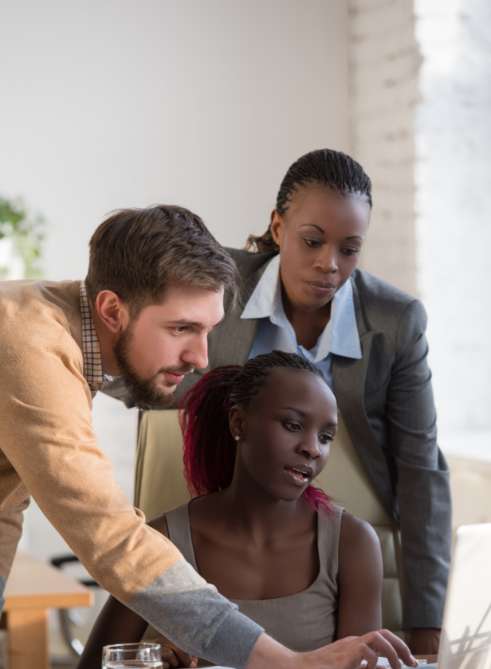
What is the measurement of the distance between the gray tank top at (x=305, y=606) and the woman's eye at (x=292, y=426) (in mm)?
165

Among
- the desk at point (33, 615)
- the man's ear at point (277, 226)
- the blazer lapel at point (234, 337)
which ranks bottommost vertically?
the desk at point (33, 615)

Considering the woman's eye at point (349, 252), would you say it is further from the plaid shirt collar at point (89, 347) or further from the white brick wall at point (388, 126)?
the white brick wall at point (388, 126)

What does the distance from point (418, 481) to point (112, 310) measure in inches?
30.3

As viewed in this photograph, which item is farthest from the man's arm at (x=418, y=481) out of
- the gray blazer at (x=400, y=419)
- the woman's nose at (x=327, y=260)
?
the woman's nose at (x=327, y=260)

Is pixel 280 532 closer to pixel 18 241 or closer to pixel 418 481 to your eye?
pixel 418 481

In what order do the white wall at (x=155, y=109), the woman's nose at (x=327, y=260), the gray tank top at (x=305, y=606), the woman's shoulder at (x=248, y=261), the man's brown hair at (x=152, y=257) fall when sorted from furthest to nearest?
the white wall at (x=155, y=109) → the woman's shoulder at (x=248, y=261) → the woman's nose at (x=327, y=260) → the gray tank top at (x=305, y=606) → the man's brown hair at (x=152, y=257)

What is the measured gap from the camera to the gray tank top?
3.82 ft

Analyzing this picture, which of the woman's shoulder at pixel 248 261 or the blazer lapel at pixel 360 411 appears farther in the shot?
the woman's shoulder at pixel 248 261

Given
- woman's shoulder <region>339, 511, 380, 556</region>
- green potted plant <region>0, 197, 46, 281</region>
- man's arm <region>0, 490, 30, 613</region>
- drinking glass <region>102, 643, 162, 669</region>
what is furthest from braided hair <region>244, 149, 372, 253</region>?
green potted plant <region>0, 197, 46, 281</region>

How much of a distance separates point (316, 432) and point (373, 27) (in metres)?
2.21

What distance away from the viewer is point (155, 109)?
9.83 feet

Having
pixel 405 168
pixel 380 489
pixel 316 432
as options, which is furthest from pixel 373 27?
pixel 316 432

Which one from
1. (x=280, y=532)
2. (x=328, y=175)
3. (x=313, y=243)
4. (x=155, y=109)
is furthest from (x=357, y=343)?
(x=155, y=109)

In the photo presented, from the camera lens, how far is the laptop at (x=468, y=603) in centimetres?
73
